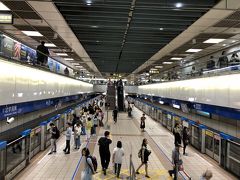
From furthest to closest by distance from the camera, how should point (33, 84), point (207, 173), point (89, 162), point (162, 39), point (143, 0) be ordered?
1. point (162, 39)
2. point (33, 84)
3. point (143, 0)
4. point (89, 162)
5. point (207, 173)

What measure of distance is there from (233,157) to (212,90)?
294cm

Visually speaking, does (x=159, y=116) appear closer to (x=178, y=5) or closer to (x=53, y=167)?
(x=53, y=167)

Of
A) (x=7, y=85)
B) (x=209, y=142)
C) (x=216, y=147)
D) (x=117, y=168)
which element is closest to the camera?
(x=7, y=85)

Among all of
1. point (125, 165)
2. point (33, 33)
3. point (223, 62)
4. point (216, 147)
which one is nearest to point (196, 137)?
point (216, 147)

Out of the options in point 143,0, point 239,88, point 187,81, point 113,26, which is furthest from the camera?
point 187,81

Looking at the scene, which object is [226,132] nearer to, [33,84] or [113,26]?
[113,26]

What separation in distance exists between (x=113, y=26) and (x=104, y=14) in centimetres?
147

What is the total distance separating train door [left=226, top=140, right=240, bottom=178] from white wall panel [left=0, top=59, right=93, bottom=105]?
8.28 meters

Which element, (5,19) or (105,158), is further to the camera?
(105,158)

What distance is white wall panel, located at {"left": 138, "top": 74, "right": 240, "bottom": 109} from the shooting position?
8809 millimetres

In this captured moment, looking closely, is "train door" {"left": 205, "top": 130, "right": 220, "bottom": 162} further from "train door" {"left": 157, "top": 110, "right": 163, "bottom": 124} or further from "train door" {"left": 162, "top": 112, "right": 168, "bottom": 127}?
"train door" {"left": 157, "top": 110, "right": 163, "bottom": 124}

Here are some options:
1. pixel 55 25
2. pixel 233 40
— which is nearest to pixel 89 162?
pixel 55 25

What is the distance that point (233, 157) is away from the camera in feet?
31.2

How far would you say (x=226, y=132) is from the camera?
11.1 meters
